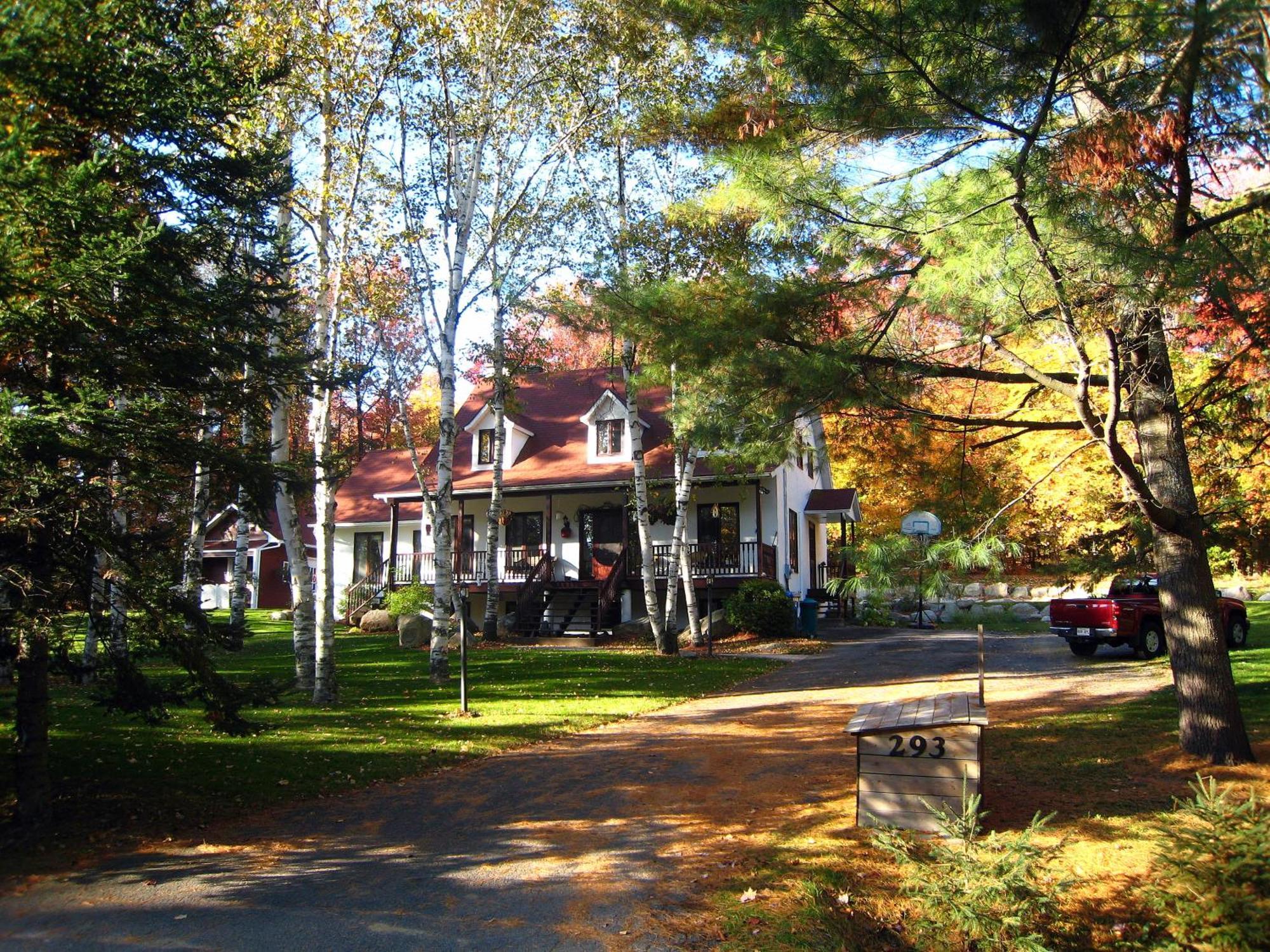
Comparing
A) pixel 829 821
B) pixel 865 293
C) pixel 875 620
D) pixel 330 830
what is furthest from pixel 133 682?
pixel 875 620

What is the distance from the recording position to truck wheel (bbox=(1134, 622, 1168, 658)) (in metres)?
17.2

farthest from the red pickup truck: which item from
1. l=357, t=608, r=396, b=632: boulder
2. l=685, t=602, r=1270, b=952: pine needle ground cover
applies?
l=357, t=608, r=396, b=632: boulder

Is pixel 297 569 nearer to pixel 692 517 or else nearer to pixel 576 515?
pixel 692 517

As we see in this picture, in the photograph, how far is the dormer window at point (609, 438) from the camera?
2712 cm

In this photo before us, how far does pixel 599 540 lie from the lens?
27.7m

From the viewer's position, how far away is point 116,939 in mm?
4875

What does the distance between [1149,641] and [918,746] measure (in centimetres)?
1343

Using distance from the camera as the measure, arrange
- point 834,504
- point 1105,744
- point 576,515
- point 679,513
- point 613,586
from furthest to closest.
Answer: point 834,504
point 576,515
point 613,586
point 679,513
point 1105,744

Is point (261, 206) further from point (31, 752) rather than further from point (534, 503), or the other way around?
point (534, 503)

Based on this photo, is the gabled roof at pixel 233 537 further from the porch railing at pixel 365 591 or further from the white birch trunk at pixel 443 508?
the white birch trunk at pixel 443 508

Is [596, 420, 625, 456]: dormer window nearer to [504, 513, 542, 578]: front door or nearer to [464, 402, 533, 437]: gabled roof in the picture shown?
[464, 402, 533, 437]: gabled roof

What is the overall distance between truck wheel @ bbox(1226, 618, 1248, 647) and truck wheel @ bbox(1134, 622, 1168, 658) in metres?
2.34

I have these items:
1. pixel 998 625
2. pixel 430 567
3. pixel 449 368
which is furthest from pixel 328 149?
pixel 998 625

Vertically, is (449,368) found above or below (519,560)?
above
